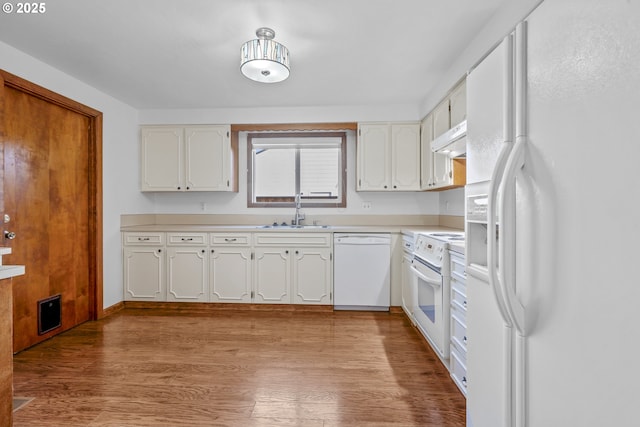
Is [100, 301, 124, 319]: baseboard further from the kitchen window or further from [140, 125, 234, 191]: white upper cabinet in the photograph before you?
the kitchen window

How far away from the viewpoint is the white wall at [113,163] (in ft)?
9.86

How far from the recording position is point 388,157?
12.0ft

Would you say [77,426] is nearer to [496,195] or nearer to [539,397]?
[539,397]

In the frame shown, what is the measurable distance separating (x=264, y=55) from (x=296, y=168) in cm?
204

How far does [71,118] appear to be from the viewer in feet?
9.74

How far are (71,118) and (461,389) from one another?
3862 millimetres

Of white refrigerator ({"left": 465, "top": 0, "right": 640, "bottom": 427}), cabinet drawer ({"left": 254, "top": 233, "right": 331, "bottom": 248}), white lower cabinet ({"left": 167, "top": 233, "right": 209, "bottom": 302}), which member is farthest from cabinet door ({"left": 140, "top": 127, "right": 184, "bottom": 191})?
white refrigerator ({"left": 465, "top": 0, "right": 640, "bottom": 427})

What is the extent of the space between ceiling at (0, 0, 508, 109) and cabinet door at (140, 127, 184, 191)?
0.58 metres

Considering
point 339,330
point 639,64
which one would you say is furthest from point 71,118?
point 639,64

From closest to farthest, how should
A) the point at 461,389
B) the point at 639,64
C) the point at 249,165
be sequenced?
1. the point at 639,64
2. the point at 461,389
3. the point at 249,165

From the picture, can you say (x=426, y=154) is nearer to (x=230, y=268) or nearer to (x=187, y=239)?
(x=230, y=268)

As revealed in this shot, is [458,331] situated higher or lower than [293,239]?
lower

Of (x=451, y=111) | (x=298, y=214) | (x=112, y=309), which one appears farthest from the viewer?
(x=298, y=214)

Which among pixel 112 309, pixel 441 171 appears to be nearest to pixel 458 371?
pixel 441 171
